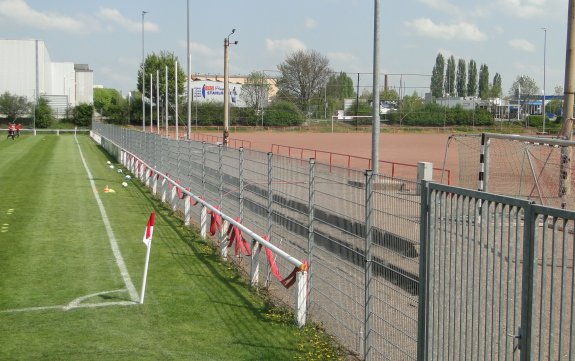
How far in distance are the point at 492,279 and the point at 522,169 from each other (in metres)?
12.7

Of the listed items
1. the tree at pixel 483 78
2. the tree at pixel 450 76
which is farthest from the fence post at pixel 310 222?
the tree at pixel 483 78

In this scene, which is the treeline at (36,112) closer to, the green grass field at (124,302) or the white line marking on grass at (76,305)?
the green grass field at (124,302)

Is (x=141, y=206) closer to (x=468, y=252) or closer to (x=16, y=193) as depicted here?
(x=16, y=193)

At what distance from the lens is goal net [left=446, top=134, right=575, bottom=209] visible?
15789 mm

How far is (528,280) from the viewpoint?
155 inches

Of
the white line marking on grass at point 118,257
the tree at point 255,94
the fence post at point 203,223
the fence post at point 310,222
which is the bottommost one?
the white line marking on grass at point 118,257

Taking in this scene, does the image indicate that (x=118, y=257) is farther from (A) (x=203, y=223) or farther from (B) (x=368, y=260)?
(B) (x=368, y=260)

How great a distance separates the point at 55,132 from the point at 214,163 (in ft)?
264

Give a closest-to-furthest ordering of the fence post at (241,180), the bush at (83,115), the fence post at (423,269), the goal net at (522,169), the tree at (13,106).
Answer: the fence post at (423,269) → the fence post at (241,180) → the goal net at (522,169) → the tree at (13,106) → the bush at (83,115)

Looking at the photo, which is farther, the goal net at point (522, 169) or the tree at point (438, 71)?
the tree at point (438, 71)

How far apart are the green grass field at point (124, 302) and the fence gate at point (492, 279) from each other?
2337 mm

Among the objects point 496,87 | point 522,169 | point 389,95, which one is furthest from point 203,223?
point 496,87

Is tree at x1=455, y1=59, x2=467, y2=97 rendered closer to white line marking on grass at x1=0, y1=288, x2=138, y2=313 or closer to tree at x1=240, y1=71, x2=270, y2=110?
tree at x1=240, y1=71, x2=270, y2=110

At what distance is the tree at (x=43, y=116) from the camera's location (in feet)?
317
